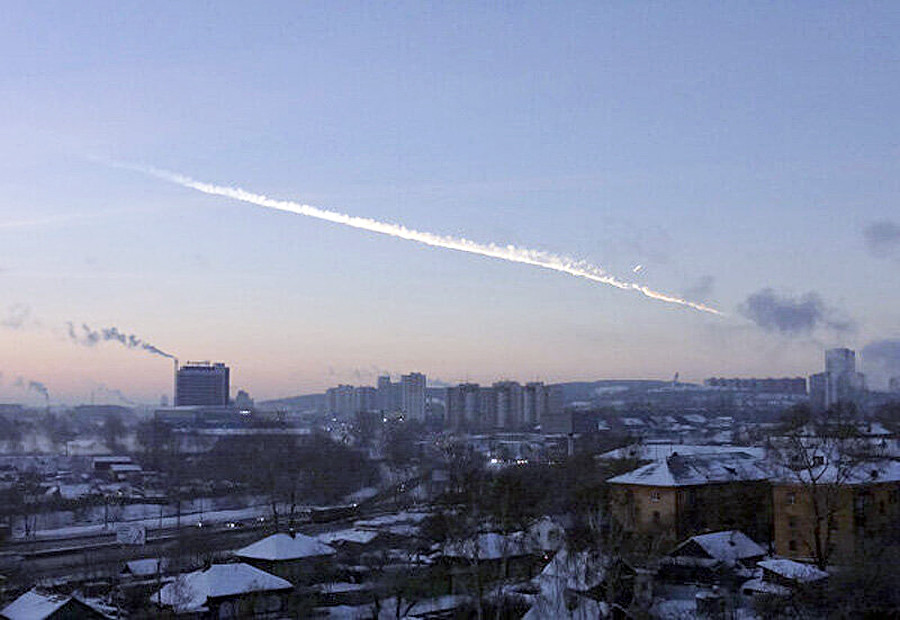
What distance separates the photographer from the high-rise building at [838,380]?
12439 centimetres

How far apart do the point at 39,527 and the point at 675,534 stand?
20.4m

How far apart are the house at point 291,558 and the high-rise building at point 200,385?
10276 centimetres

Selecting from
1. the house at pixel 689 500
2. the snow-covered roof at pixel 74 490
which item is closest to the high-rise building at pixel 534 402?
the snow-covered roof at pixel 74 490

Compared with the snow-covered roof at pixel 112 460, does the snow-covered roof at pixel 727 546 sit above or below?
above

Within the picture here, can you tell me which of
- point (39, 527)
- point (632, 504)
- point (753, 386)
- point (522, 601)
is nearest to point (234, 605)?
point (522, 601)

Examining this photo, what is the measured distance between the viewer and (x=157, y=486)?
45.4 meters

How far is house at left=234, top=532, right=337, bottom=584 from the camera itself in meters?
20.2

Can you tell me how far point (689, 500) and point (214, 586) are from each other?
41.9 ft

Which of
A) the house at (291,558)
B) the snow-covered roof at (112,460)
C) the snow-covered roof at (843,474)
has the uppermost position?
the snow-covered roof at (843,474)

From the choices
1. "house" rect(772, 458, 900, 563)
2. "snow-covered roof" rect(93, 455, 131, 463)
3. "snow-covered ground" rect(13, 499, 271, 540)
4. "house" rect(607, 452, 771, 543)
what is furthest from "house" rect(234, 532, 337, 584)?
"snow-covered roof" rect(93, 455, 131, 463)

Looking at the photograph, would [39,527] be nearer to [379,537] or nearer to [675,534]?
[379,537]

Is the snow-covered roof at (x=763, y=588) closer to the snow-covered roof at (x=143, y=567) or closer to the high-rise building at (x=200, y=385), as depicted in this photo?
the snow-covered roof at (x=143, y=567)

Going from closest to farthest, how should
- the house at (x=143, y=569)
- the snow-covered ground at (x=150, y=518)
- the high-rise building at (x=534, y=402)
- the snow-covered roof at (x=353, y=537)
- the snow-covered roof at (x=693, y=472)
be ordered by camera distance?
the house at (x=143, y=569) < the snow-covered roof at (x=353, y=537) < the snow-covered roof at (x=693, y=472) < the snow-covered ground at (x=150, y=518) < the high-rise building at (x=534, y=402)

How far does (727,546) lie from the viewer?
21.2 m
